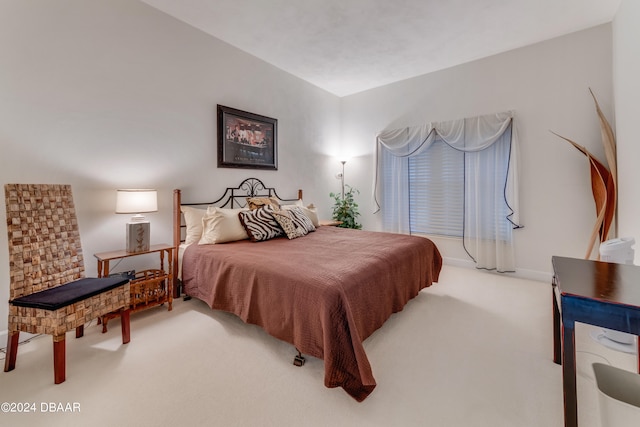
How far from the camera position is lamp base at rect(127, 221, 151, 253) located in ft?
7.69

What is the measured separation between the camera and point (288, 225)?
302 centimetres

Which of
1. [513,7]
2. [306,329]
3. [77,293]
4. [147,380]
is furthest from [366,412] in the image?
[513,7]

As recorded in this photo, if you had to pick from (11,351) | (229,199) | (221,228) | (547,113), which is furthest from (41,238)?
(547,113)

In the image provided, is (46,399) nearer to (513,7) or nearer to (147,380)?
(147,380)

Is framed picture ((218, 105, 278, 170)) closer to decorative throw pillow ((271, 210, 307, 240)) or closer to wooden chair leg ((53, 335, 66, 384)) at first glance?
decorative throw pillow ((271, 210, 307, 240))

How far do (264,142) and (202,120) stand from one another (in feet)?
2.96

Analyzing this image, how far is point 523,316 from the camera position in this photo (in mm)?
2459

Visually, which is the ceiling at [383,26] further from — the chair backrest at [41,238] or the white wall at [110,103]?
the chair backrest at [41,238]

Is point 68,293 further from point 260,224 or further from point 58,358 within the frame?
point 260,224

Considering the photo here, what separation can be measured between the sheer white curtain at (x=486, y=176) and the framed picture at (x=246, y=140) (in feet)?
7.05

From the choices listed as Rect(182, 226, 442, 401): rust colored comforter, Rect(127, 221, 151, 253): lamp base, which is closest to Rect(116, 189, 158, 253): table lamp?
Rect(127, 221, 151, 253): lamp base

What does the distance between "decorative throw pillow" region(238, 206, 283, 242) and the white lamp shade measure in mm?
863

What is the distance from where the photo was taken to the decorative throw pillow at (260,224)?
9.39 feet

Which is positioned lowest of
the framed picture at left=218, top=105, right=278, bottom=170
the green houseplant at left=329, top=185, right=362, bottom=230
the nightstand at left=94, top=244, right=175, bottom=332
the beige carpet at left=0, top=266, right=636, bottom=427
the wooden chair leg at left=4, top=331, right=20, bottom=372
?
the beige carpet at left=0, top=266, right=636, bottom=427
